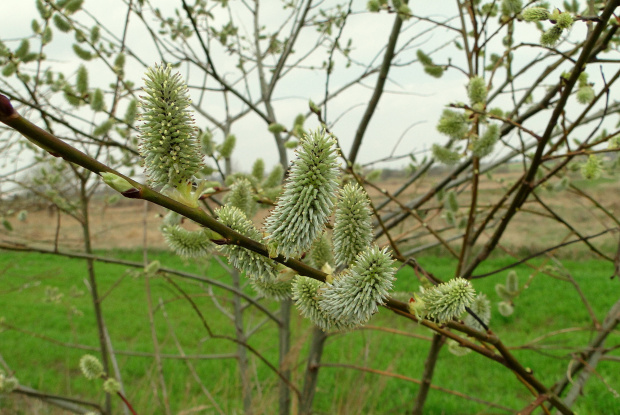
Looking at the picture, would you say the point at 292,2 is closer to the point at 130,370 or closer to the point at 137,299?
the point at 130,370

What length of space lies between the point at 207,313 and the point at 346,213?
708 cm

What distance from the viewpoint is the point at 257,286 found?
0.86 meters

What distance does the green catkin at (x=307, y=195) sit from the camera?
577 millimetres

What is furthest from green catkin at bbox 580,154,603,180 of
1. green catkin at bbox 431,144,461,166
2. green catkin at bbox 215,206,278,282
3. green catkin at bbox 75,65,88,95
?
green catkin at bbox 75,65,88,95

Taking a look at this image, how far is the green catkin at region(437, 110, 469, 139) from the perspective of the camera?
1.44m

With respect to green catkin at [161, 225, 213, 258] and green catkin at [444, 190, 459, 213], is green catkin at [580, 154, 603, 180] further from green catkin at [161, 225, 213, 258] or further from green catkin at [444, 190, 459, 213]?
green catkin at [161, 225, 213, 258]

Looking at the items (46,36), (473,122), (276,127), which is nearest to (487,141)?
(473,122)

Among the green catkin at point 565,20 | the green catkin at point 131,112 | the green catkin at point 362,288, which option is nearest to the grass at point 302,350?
the green catkin at point 131,112

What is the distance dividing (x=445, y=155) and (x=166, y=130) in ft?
4.30

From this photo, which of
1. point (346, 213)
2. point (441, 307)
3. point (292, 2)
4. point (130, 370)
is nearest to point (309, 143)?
point (346, 213)

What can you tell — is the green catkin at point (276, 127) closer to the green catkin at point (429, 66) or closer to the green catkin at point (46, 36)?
the green catkin at point (429, 66)

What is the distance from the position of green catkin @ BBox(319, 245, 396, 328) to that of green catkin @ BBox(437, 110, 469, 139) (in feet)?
3.10

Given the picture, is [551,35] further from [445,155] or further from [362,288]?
[362,288]

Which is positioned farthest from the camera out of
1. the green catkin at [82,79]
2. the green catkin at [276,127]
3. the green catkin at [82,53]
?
the green catkin at [82,53]
